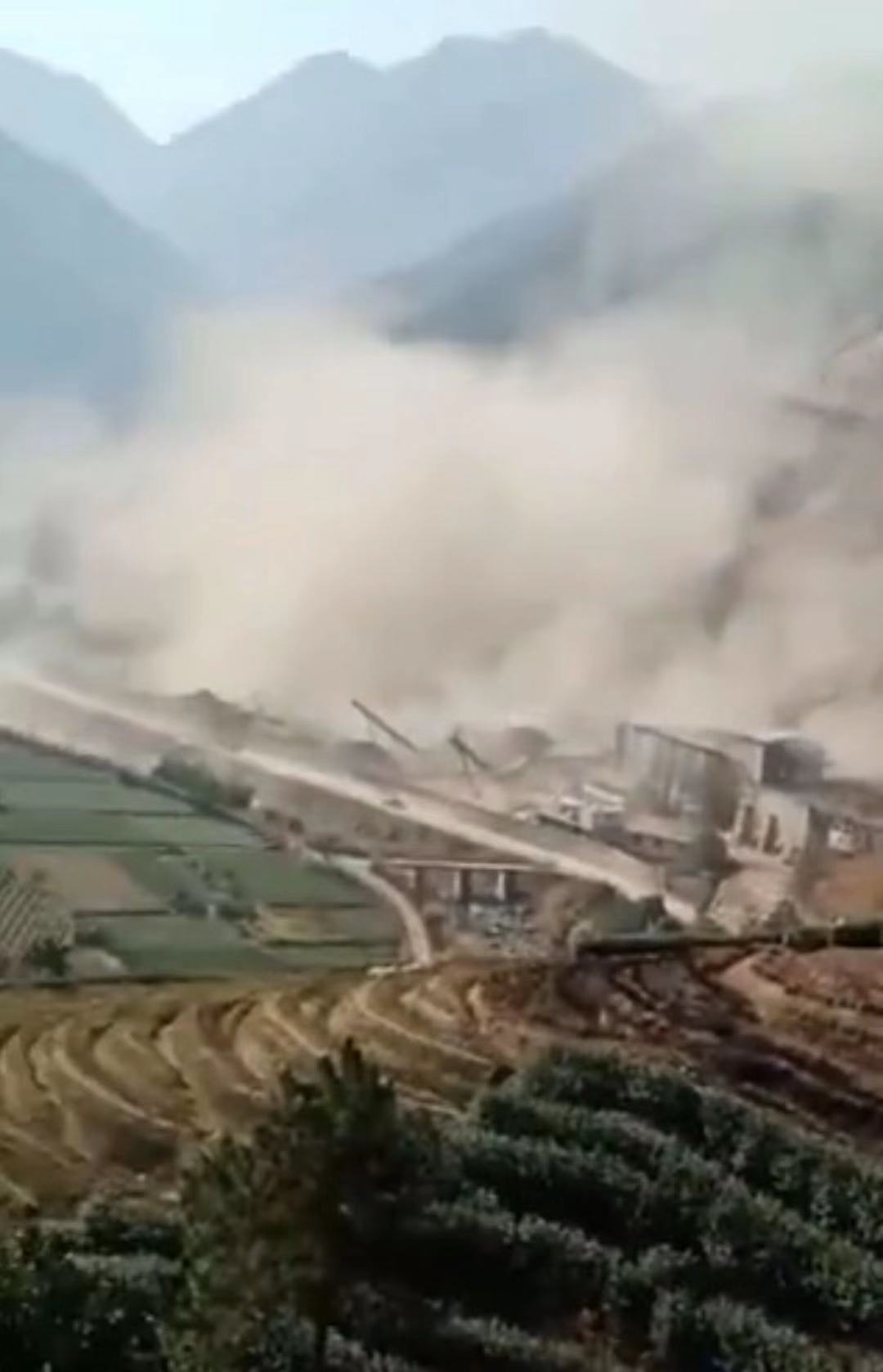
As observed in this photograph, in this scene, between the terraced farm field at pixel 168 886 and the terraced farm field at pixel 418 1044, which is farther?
the terraced farm field at pixel 168 886

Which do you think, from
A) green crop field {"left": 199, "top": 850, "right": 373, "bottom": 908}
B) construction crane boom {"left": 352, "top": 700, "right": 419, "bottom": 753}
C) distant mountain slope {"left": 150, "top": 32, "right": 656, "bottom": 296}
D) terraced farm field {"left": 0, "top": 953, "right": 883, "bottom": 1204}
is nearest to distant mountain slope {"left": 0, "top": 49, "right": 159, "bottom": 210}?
distant mountain slope {"left": 150, "top": 32, "right": 656, "bottom": 296}

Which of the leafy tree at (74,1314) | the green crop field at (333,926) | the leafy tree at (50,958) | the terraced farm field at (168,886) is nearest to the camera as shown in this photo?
the leafy tree at (74,1314)

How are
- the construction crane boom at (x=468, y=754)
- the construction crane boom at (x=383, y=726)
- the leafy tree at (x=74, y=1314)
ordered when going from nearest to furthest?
the leafy tree at (x=74, y=1314) → the construction crane boom at (x=468, y=754) → the construction crane boom at (x=383, y=726)

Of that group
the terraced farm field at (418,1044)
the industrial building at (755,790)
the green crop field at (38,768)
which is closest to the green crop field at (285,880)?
the green crop field at (38,768)

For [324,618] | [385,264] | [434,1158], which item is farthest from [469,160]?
[434,1158]

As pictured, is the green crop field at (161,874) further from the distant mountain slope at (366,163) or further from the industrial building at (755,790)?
the distant mountain slope at (366,163)

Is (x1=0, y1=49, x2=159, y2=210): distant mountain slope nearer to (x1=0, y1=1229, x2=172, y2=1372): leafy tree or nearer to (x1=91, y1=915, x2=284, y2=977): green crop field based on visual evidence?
(x1=91, y1=915, x2=284, y2=977): green crop field
